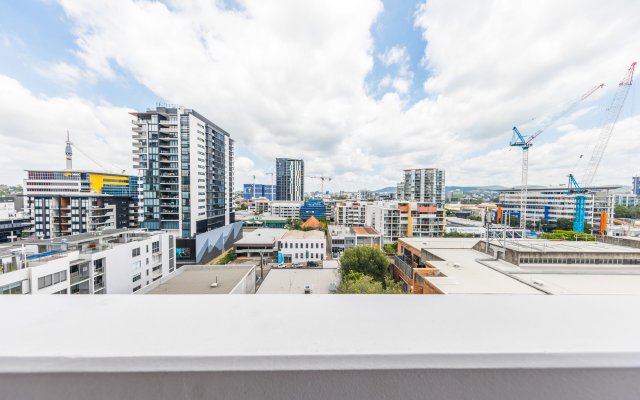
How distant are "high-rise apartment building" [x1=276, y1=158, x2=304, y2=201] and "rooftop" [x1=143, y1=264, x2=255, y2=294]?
5396 centimetres

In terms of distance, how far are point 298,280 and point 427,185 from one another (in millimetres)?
36917

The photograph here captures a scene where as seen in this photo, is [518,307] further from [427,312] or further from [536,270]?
[536,270]

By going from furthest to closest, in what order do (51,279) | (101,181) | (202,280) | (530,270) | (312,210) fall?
(312,210) < (101,181) < (202,280) < (530,270) < (51,279)

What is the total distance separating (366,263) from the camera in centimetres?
1056

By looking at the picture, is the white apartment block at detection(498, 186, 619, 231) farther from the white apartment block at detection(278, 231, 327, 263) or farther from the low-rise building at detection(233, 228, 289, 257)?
the low-rise building at detection(233, 228, 289, 257)

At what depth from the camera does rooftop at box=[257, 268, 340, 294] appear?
28.6 ft

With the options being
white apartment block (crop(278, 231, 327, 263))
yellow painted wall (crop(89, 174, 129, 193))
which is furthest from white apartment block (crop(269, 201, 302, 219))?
white apartment block (crop(278, 231, 327, 263))

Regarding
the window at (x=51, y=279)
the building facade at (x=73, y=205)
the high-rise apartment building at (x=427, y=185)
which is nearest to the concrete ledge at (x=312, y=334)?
the window at (x=51, y=279)

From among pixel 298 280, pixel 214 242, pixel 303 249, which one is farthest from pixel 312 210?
pixel 298 280

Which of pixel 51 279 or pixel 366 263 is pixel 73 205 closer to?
pixel 51 279

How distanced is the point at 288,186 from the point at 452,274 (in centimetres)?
5747

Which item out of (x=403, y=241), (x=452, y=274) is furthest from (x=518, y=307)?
(x=403, y=241)

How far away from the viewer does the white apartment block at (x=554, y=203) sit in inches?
904

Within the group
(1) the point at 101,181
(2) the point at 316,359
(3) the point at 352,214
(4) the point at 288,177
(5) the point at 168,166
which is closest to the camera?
(2) the point at 316,359
